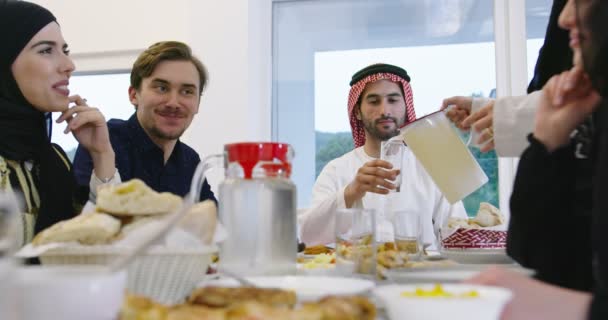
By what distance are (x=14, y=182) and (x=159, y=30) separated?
208cm

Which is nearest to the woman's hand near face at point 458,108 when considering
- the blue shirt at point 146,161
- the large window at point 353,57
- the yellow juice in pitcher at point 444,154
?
the yellow juice in pitcher at point 444,154

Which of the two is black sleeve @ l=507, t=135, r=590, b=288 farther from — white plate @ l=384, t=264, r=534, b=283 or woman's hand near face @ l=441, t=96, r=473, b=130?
woman's hand near face @ l=441, t=96, r=473, b=130

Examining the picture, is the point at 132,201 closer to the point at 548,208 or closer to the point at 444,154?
the point at 548,208

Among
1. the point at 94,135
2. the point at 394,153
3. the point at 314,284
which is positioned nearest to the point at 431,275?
the point at 314,284

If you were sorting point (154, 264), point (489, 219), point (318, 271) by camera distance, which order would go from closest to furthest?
point (154, 264)
point (318, 271)
point (489, 219)

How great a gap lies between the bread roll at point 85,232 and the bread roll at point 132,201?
0.02m

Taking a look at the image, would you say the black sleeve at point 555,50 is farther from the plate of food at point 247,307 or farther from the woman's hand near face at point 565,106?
the plate of food at point 247,307

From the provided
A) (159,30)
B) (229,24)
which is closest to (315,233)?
(229,24)

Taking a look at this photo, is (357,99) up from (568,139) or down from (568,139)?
up

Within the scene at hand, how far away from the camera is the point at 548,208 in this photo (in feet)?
2.63

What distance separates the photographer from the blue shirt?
2.26 meters

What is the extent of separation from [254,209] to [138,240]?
183 millimetres

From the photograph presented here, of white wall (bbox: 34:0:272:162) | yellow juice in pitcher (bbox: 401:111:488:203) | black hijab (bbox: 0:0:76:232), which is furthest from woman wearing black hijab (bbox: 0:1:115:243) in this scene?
white wall (bbox: 34:0:272:162)

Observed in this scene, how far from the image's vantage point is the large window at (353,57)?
330cm
